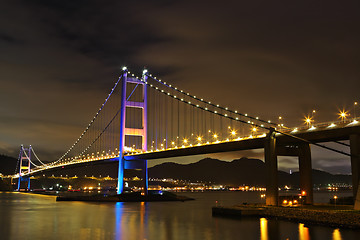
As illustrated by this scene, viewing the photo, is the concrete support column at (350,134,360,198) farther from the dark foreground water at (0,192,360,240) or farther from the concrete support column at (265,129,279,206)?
the concrete support column at (265,129,279,206)

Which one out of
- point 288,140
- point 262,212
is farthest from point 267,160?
point 262,212

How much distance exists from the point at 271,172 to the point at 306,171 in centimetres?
483

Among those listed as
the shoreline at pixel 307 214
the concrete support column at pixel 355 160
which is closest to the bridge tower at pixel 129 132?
the shoreline at pixel 307 214

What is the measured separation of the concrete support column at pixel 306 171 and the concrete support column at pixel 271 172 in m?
3.83

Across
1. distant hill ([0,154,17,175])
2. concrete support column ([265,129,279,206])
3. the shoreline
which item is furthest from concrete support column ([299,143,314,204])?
distant hill ([0,154,17,175])

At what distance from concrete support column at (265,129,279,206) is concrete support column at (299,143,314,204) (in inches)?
151

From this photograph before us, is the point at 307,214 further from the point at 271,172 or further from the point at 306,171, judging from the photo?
the point at 306,171

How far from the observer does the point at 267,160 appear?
113ft

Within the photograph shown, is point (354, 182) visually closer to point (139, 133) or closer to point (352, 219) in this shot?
point (352, 219)

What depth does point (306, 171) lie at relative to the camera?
37.0m

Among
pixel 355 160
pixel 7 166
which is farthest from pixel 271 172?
pixel 7 166

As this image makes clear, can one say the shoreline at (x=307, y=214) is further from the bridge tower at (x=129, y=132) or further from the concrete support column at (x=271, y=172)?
the bridge tower at (x=129, y=132)

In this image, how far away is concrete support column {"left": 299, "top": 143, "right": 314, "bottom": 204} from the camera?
36281 millimetres

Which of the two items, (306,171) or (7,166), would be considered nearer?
(306,171)
